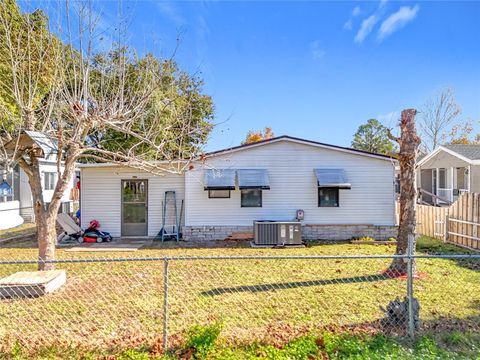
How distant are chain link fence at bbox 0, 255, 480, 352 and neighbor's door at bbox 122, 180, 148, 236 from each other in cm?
471

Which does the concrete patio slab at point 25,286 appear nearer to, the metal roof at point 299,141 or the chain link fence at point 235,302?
the chain link fence at point 235,302

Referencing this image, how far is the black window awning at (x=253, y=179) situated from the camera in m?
11.1

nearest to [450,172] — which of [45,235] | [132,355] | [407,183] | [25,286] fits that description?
[407,183]

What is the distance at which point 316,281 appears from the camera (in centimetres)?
640

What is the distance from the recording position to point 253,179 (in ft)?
37.0

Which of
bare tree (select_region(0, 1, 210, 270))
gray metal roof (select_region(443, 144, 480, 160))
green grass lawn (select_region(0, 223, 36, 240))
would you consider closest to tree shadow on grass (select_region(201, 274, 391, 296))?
bare tree (select_region(0, 1, 210, 270))

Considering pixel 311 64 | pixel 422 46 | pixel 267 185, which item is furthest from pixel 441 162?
pixel 267 185

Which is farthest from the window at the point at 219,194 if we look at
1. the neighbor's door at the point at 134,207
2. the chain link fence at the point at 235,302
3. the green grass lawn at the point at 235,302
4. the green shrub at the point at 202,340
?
the green shrub at the point at 202,340

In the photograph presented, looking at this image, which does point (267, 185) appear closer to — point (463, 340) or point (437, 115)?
point (463, 340)

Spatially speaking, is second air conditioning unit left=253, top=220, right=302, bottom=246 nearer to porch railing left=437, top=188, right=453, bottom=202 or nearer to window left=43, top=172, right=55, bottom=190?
porch railing left=437, top=188, right=453, bottom=202

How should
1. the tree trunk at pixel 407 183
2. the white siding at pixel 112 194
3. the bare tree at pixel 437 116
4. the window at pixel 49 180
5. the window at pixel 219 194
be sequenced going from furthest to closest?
the bare tree at pixel 437 116
the window at pixel 49 180
the white siding at pixel 112 194
the window at pixel 219 194
the tree trunk at pixel 407 183

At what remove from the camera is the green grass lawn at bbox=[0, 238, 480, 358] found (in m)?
4.03

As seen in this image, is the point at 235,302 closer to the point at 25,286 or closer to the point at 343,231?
the point at 25,286

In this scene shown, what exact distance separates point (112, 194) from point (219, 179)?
417 cm
